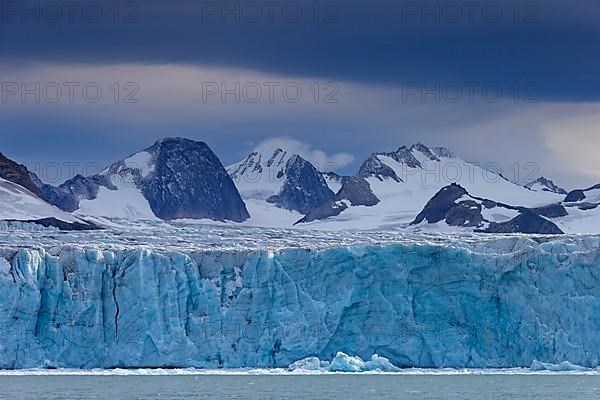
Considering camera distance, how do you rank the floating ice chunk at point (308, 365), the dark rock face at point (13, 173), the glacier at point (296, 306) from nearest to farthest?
the floating ice chunk at point (308, 365), the glacier at point (296, 306), the dark rock face at point (13, 173)

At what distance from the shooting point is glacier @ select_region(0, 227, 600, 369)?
5700 centimetres

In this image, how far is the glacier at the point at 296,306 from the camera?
187 feet

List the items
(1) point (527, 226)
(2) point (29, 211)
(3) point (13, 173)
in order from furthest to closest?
(1) point (527, 226), (3) point (13, 173), (2) point (29, 211)

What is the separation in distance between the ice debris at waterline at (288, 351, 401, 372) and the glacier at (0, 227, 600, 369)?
69 cm

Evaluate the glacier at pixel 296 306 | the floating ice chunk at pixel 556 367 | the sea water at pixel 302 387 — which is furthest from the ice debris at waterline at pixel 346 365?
the floating ice chunk at pixel 556 367

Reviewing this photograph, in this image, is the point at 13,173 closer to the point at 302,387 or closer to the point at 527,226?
the point at 302,387

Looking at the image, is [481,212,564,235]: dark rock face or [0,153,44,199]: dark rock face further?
[481,212,564,235]: dark rock face

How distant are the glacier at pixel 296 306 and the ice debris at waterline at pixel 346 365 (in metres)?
0.69

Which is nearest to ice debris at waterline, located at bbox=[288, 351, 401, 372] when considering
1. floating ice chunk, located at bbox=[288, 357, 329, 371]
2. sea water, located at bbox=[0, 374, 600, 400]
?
floating ice chunk, located at bbox=[288, 357, 329, 371]

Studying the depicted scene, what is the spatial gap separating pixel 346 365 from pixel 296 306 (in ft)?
11.5

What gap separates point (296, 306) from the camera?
58.0 metres

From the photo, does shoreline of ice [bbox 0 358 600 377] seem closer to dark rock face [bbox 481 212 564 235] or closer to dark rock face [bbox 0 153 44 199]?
dark rock face [bbox 0 153 44 199]

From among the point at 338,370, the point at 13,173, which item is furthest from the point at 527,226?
the point at 338,370

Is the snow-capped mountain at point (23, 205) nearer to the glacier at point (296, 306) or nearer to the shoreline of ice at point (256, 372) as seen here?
the glacier at point (296, 306)
